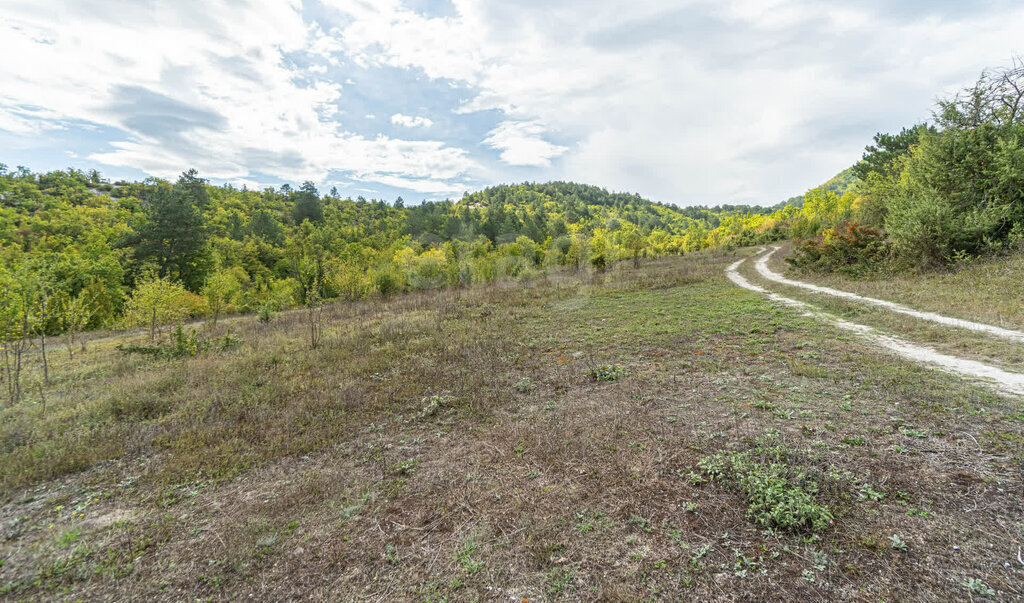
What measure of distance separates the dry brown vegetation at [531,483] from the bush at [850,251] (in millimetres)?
18735

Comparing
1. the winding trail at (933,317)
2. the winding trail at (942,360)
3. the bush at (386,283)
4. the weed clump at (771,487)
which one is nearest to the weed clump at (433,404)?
the weed clump at (771,487)

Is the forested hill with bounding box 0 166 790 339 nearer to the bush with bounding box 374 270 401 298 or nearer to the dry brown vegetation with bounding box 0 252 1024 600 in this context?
the bush with bounding box 374 270 401 298

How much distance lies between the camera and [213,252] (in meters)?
56.8

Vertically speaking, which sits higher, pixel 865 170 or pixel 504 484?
pixel 865 170

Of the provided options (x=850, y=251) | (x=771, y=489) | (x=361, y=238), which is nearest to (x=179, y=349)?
(x=771, y=489)

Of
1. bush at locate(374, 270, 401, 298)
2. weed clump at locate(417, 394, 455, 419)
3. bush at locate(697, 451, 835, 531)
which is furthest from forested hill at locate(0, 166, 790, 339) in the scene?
bush at locate(697, 451, 835, 531)

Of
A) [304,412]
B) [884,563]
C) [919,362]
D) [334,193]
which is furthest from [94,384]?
[334,193]

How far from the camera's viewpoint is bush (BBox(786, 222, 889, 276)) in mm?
22938

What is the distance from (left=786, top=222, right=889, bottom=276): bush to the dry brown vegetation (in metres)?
18.7

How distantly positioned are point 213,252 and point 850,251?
80085mm

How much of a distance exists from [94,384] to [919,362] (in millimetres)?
24669

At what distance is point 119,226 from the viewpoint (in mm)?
59812

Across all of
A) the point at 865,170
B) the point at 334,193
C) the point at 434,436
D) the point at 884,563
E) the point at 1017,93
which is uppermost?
the point at 334,193

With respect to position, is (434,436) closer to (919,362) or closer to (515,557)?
(515,557)
